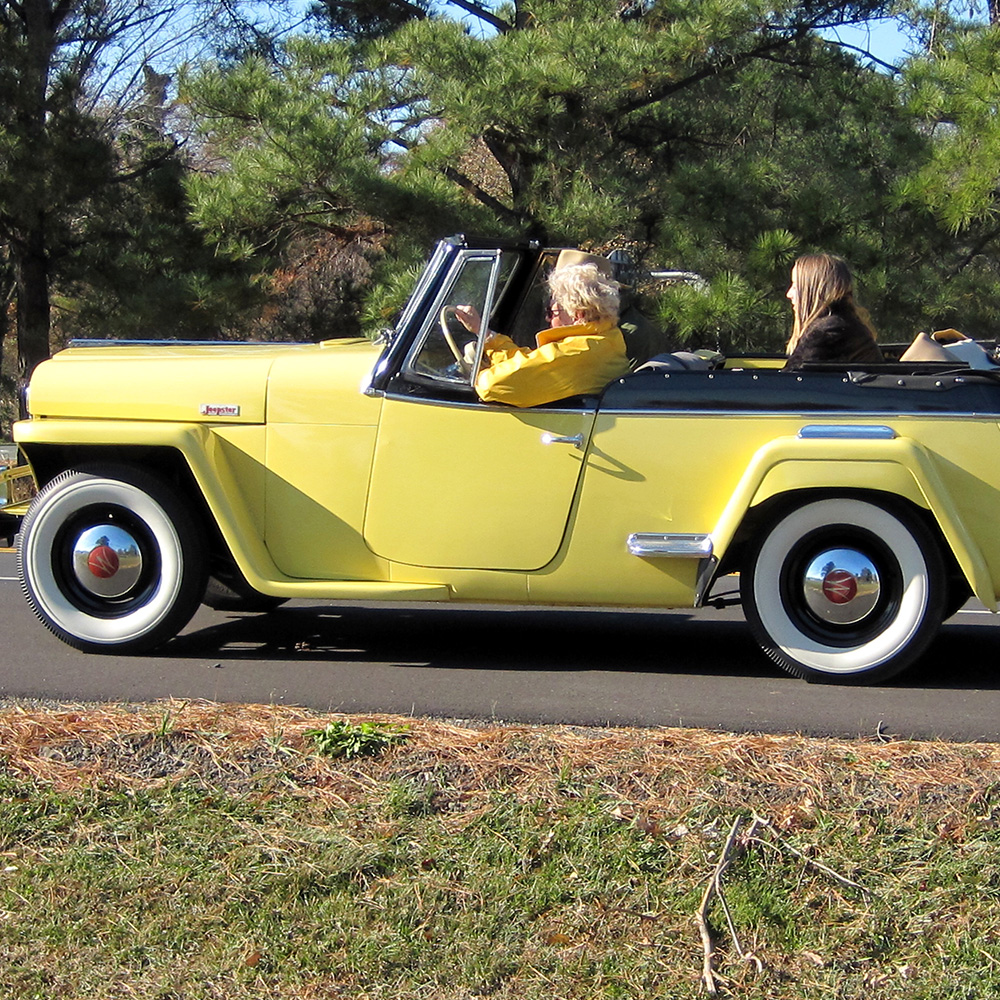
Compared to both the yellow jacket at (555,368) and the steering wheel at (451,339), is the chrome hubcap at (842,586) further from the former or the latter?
the steering wheel at (451,339)

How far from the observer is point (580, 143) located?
10.5m

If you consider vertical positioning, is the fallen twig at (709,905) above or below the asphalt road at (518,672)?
below

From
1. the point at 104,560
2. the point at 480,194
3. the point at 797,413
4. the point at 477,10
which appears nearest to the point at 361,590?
the point at 104,560

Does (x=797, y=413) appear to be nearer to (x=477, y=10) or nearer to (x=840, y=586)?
(x=840, y=586)

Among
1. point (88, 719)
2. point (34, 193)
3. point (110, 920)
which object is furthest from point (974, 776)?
point (34, 193)

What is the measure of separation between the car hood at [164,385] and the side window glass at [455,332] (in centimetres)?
26

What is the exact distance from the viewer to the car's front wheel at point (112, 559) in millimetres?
5391

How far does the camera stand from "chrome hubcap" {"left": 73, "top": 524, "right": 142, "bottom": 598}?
5441 millimetres

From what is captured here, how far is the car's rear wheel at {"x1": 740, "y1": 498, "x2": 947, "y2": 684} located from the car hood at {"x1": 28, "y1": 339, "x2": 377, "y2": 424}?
1804 millimetres

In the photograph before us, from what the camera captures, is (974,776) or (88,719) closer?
(974,776)

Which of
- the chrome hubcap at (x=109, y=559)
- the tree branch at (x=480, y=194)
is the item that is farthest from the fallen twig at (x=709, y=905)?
the tree branch at (x=480, y=194)

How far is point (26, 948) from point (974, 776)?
2.57m

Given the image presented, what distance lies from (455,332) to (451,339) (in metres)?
0.06

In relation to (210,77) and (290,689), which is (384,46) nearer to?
(210,77)
